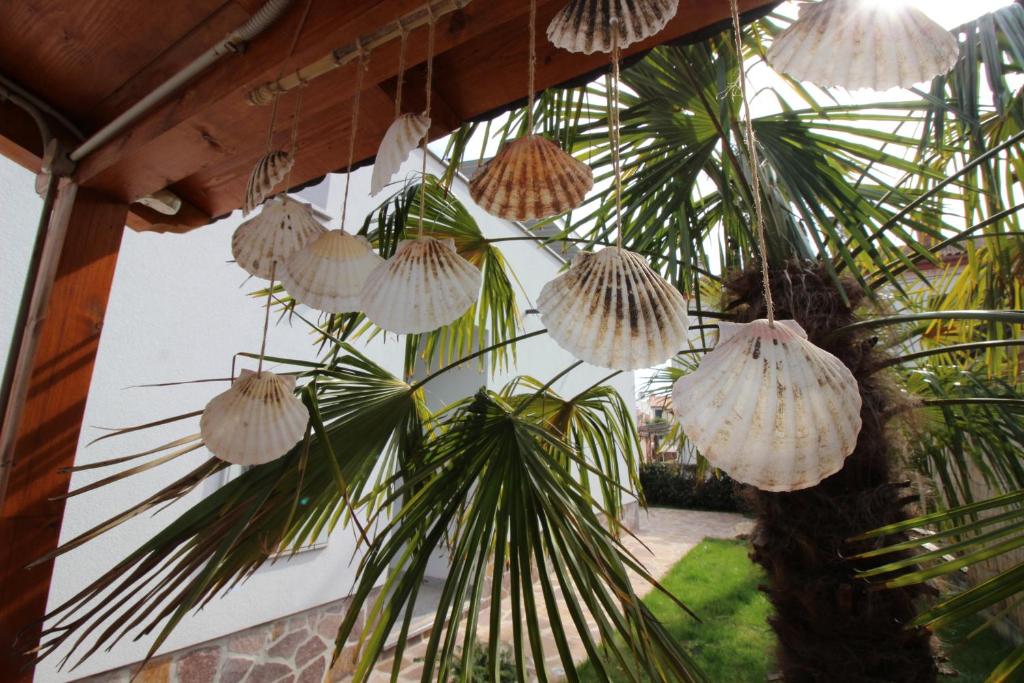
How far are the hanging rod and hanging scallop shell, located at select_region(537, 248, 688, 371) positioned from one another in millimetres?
390

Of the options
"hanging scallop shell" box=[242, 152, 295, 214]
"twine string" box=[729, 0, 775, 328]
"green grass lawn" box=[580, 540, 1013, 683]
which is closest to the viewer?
"twine string" box=[729, 0, 775, 328]

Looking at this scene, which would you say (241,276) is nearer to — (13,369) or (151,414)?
(151,414)

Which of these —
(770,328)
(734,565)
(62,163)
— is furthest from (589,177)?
(734,565)

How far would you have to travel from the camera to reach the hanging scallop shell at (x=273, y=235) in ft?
3.11

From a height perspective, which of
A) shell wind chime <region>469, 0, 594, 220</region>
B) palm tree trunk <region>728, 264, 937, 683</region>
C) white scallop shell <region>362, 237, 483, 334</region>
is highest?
shell wind chime <region>469, 0, 594, 220</region>

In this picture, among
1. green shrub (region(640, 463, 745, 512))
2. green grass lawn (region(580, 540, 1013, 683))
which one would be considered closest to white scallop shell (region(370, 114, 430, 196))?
green grass lawn (region(580, 540, 1013, 683))

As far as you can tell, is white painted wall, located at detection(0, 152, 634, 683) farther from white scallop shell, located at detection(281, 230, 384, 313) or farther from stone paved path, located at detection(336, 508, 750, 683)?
white scallop shell, located at detection(281, 230, 384, 313)

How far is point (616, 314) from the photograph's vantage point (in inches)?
25.5

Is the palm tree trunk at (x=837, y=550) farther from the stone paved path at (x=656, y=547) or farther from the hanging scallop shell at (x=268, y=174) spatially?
the stone paved path at (x=656, y=547)

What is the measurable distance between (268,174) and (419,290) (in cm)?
35

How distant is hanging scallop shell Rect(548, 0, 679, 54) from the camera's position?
0.64 meters

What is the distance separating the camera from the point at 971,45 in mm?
1289

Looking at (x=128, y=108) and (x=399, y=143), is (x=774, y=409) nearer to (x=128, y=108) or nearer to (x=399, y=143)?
(x=399, y=143)

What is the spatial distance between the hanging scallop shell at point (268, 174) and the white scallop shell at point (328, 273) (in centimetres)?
11
